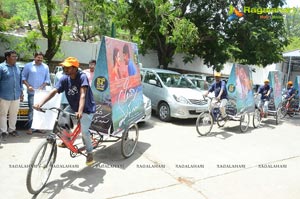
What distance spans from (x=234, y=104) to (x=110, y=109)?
4699 mm

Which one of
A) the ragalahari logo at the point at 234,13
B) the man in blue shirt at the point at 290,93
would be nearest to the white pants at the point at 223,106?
the man in blue shirt at the point at 290,93

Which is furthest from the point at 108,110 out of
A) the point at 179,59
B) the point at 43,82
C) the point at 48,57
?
the point at 179,59

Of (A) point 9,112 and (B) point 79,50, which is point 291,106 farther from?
(A) point 9,112

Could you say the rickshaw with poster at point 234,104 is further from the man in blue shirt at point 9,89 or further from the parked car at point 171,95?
the man in blue shirt at point 9,89

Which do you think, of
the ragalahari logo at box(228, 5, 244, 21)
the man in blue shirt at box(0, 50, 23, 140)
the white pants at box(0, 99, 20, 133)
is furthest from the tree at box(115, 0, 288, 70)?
the white pants at box(0, 99, 20, 133)

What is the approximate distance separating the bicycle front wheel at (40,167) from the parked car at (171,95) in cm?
553

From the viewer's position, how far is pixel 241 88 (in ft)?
30.2

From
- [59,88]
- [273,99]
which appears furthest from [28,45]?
[273,99]

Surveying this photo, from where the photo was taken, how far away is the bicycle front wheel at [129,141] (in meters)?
5.68

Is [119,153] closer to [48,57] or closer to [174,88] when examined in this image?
[174,88]

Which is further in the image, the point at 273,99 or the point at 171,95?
the point at 273,99

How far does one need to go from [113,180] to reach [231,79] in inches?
217

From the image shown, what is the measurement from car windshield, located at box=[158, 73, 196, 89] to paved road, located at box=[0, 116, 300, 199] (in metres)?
2.72

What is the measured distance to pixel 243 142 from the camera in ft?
25.6
